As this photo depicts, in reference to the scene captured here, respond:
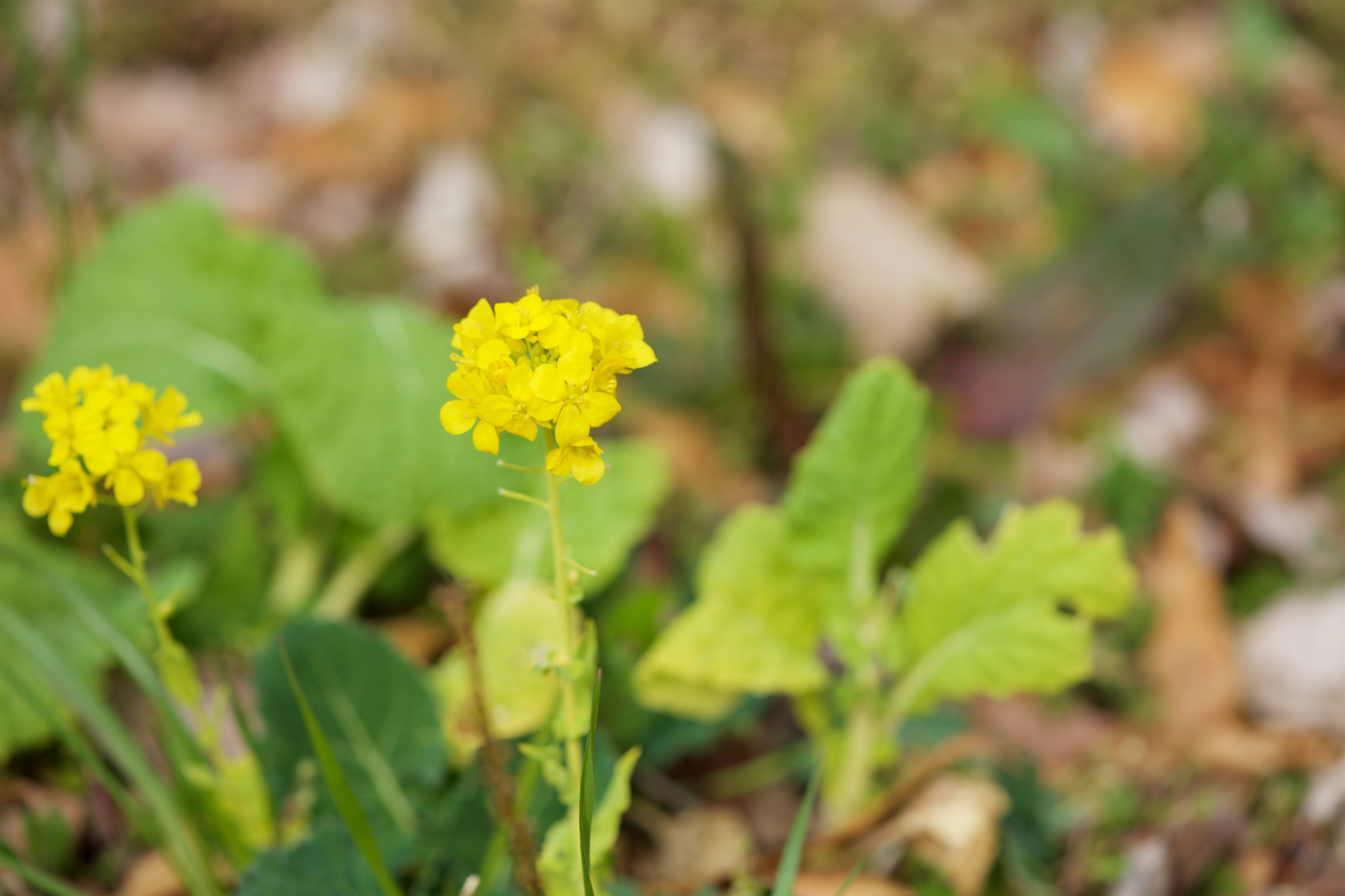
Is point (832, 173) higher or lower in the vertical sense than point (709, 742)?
higher

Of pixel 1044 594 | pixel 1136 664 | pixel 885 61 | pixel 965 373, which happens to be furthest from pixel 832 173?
pixel 1044 594

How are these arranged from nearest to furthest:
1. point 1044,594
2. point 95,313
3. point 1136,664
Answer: point 1044,594
point 95,313
point 1136,664

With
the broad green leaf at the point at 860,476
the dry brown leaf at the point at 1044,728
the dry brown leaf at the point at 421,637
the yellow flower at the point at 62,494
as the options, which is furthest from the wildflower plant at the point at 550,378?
the dry brown leaf at the point at 1044,728

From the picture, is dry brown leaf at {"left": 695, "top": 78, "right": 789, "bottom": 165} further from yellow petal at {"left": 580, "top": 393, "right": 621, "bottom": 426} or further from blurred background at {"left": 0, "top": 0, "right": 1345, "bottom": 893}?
yellow petal at {"left": 580, "top": 393, "right": 621, "bottom": 426}

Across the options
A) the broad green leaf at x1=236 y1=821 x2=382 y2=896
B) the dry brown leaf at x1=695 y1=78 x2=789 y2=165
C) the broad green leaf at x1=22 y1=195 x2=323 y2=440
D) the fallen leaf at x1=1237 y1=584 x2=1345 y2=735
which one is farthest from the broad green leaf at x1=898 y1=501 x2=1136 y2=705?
the dry brown leaf at x1=695 y1=78 x2=789 y2=165

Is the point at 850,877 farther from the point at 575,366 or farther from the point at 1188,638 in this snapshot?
the point at 1188,638

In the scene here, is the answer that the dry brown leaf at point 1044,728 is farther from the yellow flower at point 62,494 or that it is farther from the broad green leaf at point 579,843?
the yellow flower at point 62,494

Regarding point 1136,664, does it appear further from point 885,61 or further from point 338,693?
point 885,61
